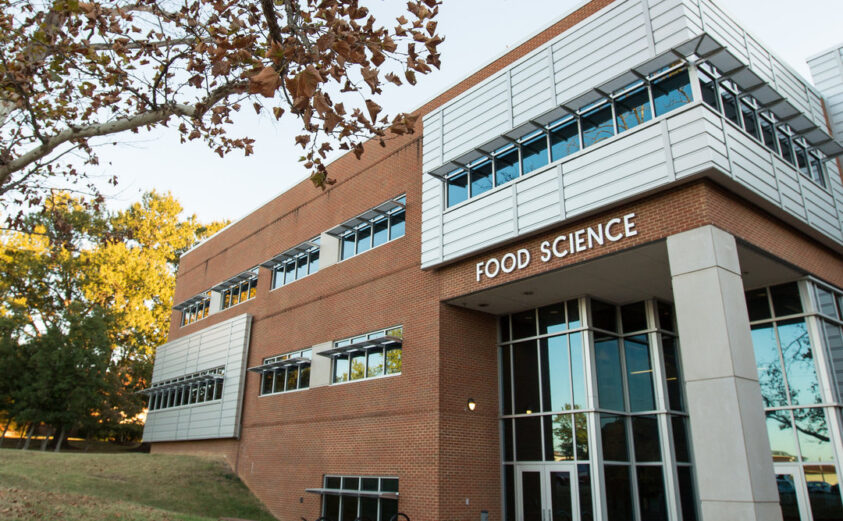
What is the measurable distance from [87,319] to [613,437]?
1258 inches

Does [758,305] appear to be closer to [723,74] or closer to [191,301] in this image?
[723,74]

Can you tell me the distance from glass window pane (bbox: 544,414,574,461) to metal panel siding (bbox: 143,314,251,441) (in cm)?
1304

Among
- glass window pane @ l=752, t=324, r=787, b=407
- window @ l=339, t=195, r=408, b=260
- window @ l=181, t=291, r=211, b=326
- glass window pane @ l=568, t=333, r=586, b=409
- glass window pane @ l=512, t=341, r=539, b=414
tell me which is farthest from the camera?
window @ l=181, t=291, r=211, b=326

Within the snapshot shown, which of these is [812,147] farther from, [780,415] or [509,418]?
[509,418]

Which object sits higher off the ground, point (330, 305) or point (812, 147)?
point (812, 147)

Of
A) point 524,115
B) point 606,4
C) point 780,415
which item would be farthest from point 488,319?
point 606,4

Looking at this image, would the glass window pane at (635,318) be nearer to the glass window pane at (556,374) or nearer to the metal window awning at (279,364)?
the glass window pane at (556,374)

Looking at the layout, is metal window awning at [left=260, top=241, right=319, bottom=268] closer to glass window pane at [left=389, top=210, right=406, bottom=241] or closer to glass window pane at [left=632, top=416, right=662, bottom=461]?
glass window pane at [left=389, top=210, right=406, bottom=241]

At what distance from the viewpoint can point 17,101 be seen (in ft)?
25.8

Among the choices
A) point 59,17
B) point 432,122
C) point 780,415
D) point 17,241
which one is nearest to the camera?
point 59,17

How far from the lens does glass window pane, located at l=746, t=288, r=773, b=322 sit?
13391mm

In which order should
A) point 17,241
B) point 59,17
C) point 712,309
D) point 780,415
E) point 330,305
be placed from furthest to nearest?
1. point 17,241
2. point 330,305
3. point 780,415
4. point 712,309
5. point 59,17

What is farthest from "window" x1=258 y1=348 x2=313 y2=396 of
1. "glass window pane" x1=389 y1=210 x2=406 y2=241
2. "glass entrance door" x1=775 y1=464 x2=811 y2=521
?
"glass entrance door" x1=775 y1=464 x2=811 y2=521

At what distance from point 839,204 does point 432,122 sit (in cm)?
1041
